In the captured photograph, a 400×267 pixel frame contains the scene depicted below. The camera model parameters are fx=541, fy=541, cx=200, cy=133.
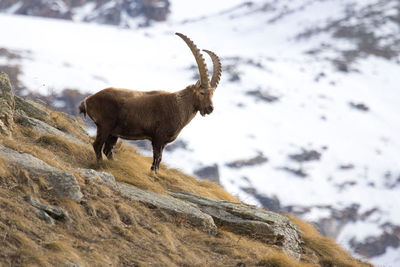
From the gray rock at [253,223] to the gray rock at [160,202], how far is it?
0.80 metres

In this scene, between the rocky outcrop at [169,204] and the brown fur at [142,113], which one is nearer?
the rocky outcrop at [169,204]

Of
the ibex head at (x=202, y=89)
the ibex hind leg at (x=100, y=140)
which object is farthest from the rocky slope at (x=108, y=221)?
the ibex head at (x=202, y=89)

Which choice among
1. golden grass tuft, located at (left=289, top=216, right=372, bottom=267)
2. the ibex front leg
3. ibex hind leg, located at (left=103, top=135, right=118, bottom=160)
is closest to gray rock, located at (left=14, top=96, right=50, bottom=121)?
ibex hind leg, located at (left=103, top=135, right=118, bottom=160)

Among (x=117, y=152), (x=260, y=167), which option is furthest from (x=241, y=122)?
(x=117, y=152)

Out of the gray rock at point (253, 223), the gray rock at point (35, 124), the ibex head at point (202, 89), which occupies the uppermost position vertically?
the ibex head at point (202, 89)

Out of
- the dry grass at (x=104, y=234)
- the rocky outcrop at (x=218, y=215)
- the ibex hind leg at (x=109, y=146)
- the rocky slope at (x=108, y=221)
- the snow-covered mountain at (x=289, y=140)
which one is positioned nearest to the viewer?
the dry grass at (x=104, y=234)

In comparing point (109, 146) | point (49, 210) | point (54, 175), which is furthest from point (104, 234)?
point (109, 146)

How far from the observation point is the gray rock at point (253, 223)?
11.4 meters

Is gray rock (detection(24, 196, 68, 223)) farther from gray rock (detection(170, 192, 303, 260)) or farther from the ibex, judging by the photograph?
the ibex

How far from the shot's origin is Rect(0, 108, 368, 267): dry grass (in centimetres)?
745

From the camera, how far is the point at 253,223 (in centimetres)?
1154

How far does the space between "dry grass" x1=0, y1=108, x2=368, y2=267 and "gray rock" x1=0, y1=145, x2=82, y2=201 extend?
0.15m

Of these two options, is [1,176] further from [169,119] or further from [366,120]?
[366,120]

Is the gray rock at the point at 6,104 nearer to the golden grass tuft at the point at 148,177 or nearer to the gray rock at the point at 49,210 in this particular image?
the golden grass tuft at the point at 148,177
